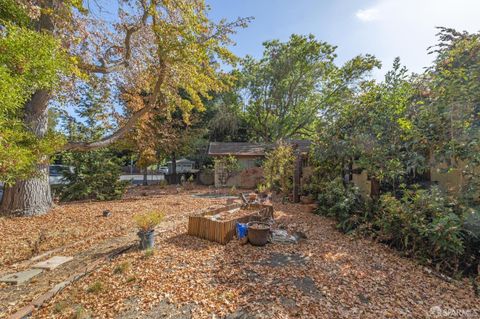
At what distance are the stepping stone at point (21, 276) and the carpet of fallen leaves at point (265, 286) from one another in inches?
39.6

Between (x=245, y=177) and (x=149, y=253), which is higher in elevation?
(x=245, y=177)

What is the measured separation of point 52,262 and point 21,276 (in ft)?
1.48

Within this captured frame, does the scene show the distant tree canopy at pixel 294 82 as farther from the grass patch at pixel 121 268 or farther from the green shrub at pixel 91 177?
the grass patch at pixel 121 268

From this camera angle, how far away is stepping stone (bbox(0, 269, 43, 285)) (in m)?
3.42

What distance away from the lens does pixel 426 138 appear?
16.5 feet

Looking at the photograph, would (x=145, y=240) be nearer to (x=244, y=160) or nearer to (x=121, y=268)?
(x=121, y=268)

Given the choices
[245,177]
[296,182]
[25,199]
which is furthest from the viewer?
[245,177]

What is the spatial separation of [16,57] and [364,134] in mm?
7646

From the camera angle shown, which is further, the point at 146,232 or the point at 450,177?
the point at 450,177

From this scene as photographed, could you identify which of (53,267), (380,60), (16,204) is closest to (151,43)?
(16,204)

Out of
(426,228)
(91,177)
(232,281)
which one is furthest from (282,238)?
(91,177)

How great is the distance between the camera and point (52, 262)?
13.1ft

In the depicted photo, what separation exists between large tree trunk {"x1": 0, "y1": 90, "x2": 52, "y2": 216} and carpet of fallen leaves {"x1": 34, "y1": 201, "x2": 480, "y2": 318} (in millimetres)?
5032

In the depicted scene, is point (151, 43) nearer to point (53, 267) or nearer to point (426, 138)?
point (53, 267)
